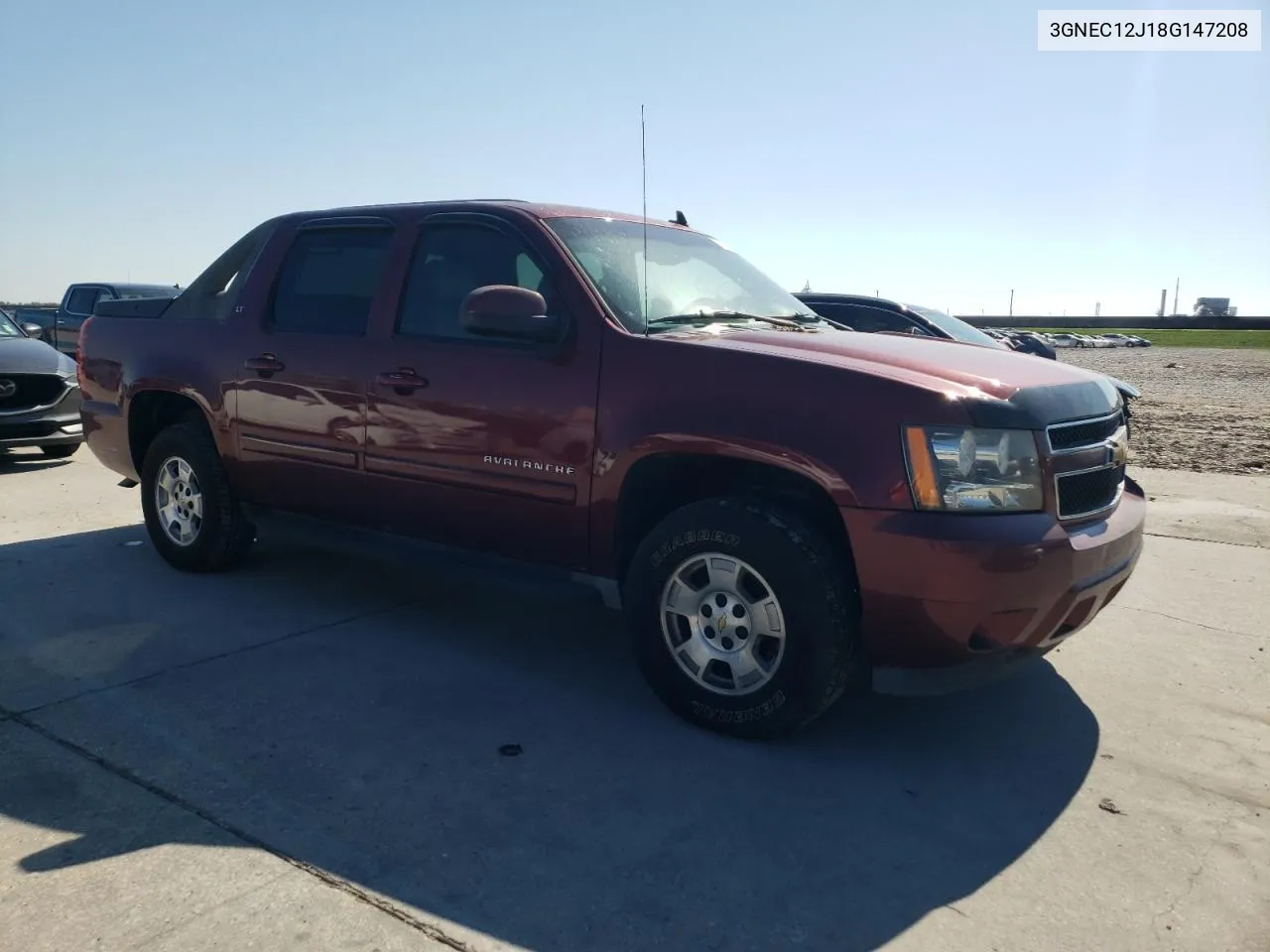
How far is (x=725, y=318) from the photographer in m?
4.40

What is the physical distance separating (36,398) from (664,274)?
7.60m

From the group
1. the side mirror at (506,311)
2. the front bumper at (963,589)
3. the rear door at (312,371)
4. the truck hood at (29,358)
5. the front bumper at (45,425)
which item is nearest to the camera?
the front bumper at (963,589)

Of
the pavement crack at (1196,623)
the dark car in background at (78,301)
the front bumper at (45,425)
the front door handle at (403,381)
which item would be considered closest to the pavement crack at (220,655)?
the front door handle at (403,381)

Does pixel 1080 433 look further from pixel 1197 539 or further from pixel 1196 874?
pixel 1197 539

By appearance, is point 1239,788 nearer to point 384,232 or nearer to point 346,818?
Result: point 346,818

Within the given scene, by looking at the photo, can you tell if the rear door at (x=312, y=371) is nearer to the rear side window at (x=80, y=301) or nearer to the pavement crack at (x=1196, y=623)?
the pavement crack at (x=1196, y=623)

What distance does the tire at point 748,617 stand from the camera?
11.2 feet

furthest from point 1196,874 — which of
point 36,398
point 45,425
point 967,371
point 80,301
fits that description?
point 80,301

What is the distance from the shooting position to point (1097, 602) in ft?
11.8

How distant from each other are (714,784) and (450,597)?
93.5 inches

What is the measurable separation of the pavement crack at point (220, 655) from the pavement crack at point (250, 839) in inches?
6.6

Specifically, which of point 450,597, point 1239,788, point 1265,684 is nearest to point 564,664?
point 450,597

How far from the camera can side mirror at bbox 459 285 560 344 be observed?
3896mm

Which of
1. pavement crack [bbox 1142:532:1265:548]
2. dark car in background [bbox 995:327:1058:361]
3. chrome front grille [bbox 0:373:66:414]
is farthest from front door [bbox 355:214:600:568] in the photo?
dark car in background [bbox 995:327:1058:361]
